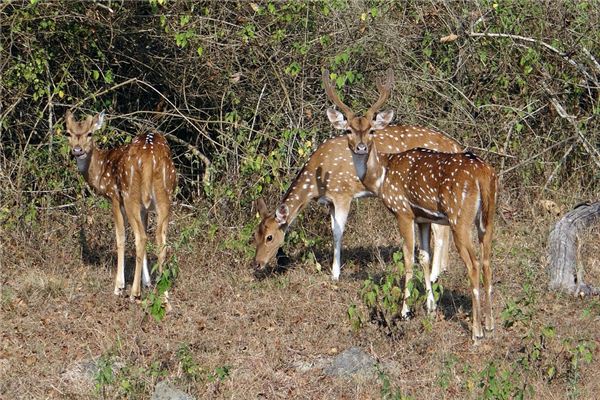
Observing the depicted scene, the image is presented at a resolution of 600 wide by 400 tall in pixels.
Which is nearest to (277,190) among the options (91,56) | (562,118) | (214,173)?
(214,173)

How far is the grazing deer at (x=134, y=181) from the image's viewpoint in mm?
10586

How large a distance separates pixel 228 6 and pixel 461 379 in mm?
5768

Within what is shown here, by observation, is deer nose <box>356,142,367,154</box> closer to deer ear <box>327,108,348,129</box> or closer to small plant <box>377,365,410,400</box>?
deer ear <box>327,108,348,129</box>

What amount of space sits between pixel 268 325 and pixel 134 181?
74.1 inches

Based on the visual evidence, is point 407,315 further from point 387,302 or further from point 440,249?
point 440,249

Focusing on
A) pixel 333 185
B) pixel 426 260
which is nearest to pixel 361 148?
pixel 426 260

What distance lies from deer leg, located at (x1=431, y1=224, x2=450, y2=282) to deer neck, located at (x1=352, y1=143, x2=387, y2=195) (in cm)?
78

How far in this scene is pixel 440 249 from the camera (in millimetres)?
11141

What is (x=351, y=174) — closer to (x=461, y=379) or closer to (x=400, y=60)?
(x=400, y=60)

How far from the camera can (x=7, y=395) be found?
27.4 feet

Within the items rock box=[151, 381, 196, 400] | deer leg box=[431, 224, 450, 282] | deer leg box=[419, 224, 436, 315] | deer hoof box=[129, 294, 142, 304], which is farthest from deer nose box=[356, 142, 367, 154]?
rock box=[151, 381, 196, 400]

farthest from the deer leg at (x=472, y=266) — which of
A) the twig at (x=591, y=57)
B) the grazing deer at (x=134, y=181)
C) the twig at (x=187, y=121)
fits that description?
the twig at (x=591, y=57)

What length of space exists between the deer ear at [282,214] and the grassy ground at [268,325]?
45 cm

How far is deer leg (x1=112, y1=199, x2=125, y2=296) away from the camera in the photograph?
1074 cm
